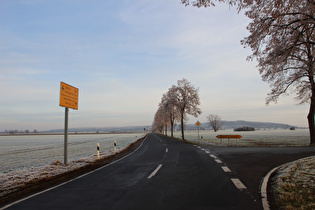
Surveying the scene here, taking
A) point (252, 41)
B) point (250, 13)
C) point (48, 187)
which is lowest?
point (48, 187)

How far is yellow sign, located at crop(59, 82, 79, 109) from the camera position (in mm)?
10781

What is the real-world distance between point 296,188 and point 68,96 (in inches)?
441

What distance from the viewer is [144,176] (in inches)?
286

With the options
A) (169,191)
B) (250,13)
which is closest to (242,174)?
(169,191)

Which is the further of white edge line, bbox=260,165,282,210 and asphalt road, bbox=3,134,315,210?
asphalt road, bbox=3,134,315,210

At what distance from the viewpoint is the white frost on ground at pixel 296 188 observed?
4090 mm

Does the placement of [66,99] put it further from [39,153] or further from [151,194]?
[39,153]

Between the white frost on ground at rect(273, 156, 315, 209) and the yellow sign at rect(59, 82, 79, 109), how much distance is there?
10.4 meters

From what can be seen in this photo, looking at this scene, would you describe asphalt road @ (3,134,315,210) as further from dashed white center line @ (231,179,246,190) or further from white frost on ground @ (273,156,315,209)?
white frost on ground @ (273,156,315,209)

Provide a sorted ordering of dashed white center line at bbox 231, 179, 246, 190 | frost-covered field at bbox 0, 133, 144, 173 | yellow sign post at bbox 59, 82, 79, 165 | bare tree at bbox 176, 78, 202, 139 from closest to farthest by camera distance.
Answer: dashed white center line at bbox 231, 179, 246, 190, yellow sign post at bbox 59, 82, 79, 165, frost-covered field at bbox 0, 133, 144, 173, bare tree at bbox 176, 78, 202, 139

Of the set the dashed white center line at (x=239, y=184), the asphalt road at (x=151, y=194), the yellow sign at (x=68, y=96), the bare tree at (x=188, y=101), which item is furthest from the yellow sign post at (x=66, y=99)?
the bare tree at (x=188, y=101)

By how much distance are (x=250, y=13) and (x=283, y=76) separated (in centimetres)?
1275

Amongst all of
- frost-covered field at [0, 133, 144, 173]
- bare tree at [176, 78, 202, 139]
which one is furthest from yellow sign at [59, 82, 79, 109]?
bare tree at [176, 78, 202, 139]

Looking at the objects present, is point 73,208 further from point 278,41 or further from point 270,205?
point 278,41
